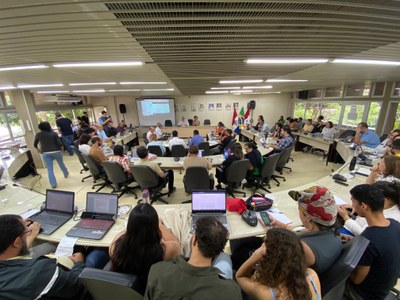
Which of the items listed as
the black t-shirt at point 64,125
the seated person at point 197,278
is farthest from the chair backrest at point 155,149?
the seated person at point 197,278

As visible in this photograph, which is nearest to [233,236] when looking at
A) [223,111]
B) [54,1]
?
[54,1]

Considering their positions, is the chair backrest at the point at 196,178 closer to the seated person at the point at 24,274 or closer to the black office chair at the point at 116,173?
the black office chair at the point at 116,173

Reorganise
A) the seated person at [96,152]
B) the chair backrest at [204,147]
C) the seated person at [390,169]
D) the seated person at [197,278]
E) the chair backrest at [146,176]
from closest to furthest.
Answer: the seated person at [197,278]
the seated person at [390,169]
the chair backrest at [146,176]
the seated person at [96,152]
the chair backrest at [204,147]

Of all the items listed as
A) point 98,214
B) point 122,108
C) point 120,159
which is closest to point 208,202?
point 98,214

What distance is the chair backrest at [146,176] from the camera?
115 inches

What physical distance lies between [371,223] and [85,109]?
493 inches

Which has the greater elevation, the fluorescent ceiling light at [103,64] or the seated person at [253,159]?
the fluorescent ceiling light at [103,64]

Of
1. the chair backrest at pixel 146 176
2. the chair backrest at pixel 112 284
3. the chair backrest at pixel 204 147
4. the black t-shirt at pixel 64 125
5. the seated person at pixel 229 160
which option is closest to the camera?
the chair backrest at pixel 112 284

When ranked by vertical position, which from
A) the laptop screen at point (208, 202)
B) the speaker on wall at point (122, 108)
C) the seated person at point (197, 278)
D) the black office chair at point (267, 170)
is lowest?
the black office chair at point (267, 170)

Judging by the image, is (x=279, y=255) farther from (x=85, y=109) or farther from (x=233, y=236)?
(x=85, y=109)

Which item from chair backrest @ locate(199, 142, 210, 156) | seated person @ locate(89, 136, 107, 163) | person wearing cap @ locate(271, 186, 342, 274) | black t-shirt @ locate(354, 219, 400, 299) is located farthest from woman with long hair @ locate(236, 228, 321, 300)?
chair backrest @ locate(199, 142, 210, 156)

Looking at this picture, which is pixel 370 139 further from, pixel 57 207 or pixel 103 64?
pixel 57 207

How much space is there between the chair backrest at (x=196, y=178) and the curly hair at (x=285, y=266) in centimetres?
184

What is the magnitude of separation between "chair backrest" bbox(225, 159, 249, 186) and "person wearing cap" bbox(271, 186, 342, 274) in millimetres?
1747
